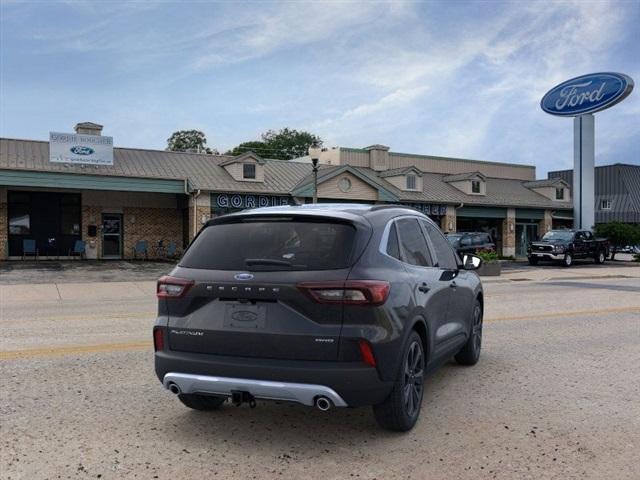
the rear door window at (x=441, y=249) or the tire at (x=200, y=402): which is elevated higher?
the rear door window at (x=441, y=249)

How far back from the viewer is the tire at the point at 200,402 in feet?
16.1

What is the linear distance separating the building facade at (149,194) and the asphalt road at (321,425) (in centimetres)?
2106

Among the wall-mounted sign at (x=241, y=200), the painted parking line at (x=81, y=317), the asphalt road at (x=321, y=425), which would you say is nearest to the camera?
the asphalt road at (x=321, y=425)

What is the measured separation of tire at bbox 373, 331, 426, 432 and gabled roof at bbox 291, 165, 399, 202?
27.0m

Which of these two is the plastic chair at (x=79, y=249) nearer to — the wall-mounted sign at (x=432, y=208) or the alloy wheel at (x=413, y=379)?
the wall-mounted sign at (x=432, y=208)

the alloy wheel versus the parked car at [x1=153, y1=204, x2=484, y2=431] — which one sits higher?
the parked car at [x1=153, y1=204, x2=484, y2=431]

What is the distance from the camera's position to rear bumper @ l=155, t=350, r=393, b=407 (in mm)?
4043

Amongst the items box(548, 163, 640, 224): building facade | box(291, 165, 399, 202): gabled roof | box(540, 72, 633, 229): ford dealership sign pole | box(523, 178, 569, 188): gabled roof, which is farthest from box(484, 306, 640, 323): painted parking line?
box(548, 163, 640, 224): building facade

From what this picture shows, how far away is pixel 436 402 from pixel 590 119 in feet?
121

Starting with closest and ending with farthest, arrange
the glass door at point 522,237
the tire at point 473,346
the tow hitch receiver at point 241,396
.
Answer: the tow hitch receiver at point 241,396 < the tire at point 473,346 < the glass door at point 522,237

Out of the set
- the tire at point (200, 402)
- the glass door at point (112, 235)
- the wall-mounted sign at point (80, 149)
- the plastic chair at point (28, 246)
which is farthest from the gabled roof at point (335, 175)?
the tire at point (200, 402)

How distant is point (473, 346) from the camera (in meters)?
6.90

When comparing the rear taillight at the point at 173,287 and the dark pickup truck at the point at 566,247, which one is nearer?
the rear taillight at the point at 173,287

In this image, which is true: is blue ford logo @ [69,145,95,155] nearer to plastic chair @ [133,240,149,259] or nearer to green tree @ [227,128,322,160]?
plastic chair @ [133,240,149,259]
